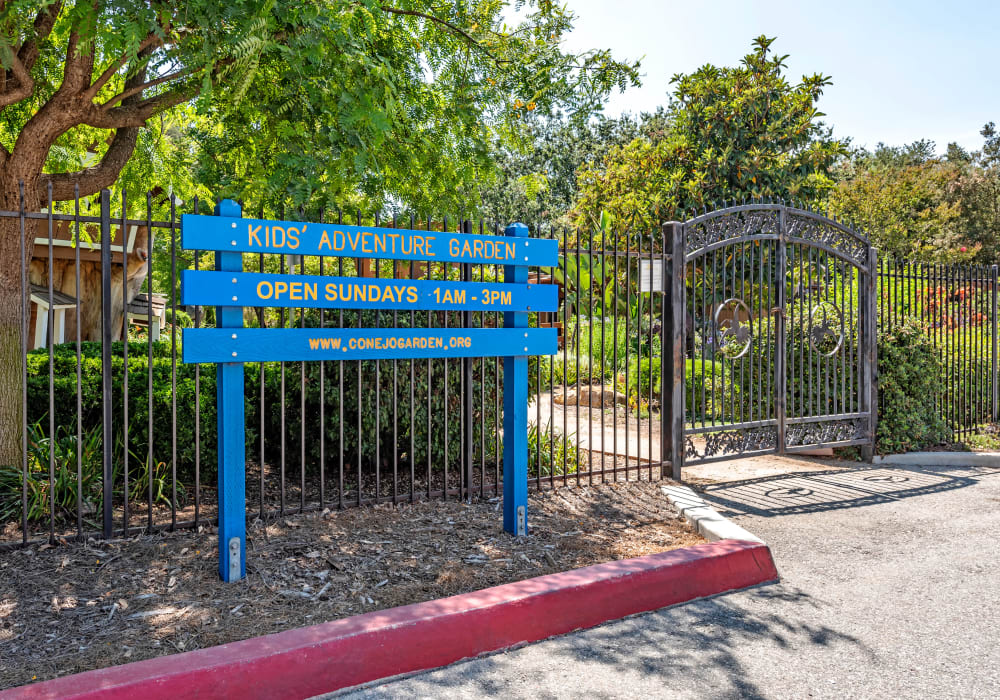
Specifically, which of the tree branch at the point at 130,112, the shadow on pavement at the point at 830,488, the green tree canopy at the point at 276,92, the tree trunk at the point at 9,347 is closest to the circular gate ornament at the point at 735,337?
the shadow on pavement at the point at 830,488

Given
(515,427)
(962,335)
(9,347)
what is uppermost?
(962,335)

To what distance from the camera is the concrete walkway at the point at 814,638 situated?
3373 millimetres

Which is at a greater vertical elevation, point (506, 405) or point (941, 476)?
point (506, 405)

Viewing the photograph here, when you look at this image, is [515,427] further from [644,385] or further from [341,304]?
[644,385]

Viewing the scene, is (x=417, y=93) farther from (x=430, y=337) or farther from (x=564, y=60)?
(x=430, y=337)

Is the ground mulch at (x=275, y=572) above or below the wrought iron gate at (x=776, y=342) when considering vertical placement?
below

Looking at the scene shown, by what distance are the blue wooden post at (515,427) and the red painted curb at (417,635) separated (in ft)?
2.99

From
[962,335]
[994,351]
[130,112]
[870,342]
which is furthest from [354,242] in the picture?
[994,351]

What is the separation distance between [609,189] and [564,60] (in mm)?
7554

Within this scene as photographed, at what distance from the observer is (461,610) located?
12.5 ft

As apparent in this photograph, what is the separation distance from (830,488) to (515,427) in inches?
160

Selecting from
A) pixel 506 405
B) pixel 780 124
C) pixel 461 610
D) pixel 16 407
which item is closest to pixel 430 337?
pixel 506 405

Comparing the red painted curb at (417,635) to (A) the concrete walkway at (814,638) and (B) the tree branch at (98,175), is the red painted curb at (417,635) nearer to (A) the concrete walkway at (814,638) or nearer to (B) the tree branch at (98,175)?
(A) the concrete walkway at (814,638)

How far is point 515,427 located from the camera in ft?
17.6
